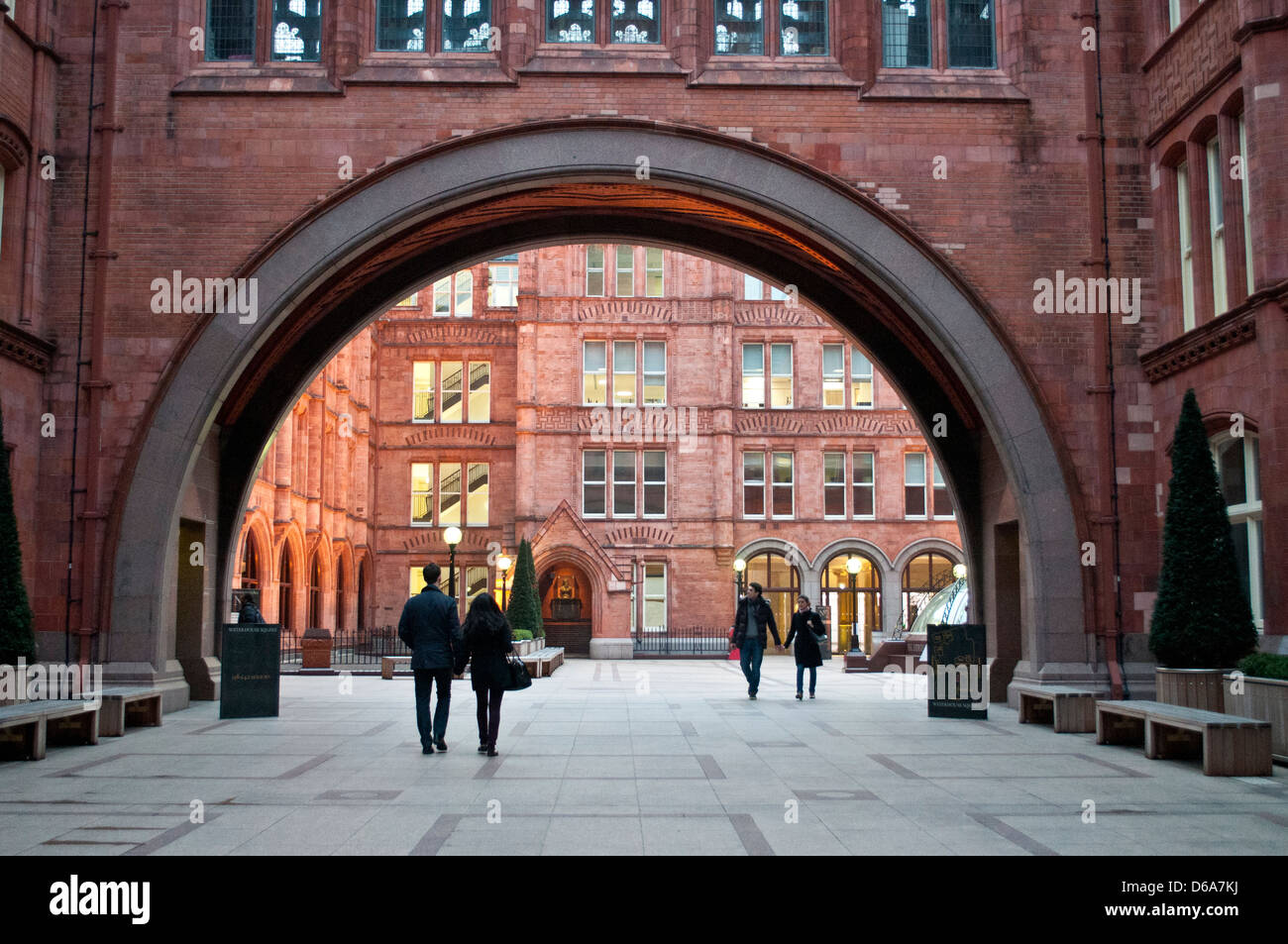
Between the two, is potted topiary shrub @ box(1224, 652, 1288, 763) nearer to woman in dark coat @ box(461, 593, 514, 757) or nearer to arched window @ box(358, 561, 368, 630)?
woman in dark coat @ box(461, 593, 514, 757)

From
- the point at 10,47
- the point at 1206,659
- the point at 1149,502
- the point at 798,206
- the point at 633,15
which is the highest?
the point at 633,15

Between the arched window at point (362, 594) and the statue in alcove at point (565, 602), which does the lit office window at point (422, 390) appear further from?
the statue in alcove at point (565, 602)

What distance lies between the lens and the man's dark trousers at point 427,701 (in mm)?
13367

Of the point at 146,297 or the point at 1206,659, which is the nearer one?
the point at 1206,659

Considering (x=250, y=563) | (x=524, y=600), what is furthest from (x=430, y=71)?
(x=250, y=563)

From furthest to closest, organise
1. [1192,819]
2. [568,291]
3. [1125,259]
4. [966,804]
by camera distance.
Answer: [568,291]
[1125,259]
[966,804]
[1192,819]

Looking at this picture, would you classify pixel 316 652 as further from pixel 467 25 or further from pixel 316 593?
pixel 467 25

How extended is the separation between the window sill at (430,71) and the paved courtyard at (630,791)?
9126mm

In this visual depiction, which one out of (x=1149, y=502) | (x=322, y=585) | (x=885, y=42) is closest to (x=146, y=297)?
(x=885, y=42)

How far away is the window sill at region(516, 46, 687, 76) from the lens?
60.7 feet

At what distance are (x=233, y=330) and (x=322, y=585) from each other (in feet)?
95.0

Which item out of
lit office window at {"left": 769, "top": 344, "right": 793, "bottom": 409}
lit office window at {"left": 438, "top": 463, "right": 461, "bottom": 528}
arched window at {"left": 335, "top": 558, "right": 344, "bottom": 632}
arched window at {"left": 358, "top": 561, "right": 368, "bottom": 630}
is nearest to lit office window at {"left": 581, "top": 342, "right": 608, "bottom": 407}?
lit office window at {"left": 769, "top": 344, "right": 793, "bottom": 409}

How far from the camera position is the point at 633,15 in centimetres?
1927

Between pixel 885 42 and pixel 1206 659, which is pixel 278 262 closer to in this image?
pixel 885 42
